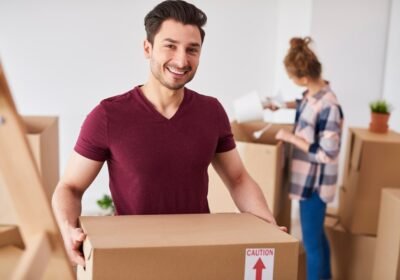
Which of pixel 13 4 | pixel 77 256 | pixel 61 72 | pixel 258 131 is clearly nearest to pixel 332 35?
pixel 258 131

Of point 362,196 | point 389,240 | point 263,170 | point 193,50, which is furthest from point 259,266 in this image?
point 362,196

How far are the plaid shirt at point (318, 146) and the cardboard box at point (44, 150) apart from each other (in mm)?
1103

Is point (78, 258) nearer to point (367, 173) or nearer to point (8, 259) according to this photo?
point (8, 259)

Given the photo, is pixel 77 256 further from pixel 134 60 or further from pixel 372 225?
pixel 134 60

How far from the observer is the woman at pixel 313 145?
2.38m

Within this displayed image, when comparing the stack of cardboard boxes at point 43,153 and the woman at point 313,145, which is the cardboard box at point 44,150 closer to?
the stack of cardboard boxes at point 43,153

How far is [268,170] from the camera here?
7.95 ft

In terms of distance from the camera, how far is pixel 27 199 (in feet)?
2.57

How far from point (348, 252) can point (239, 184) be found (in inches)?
57.4

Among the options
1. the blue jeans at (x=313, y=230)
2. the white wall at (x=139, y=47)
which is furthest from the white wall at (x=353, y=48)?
the blue jeans at (x=313, y=230)

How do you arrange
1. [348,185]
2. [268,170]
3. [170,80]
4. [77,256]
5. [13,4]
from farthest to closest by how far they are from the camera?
[13,4] → [348,185] → [268,170] → [170,80] → [77,256]

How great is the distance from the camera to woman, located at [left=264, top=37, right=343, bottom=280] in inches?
93.8

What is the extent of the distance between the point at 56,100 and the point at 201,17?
2176mm

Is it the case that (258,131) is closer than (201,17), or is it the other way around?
(201,17)
